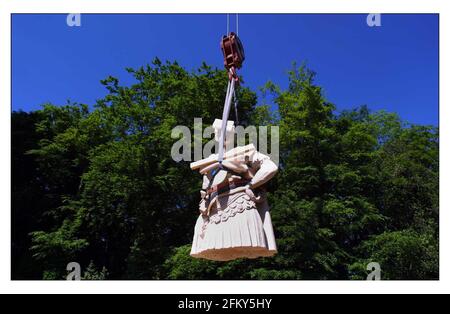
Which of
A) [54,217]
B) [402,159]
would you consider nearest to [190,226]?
[54,217]

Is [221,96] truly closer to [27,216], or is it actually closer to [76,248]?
[76,248]

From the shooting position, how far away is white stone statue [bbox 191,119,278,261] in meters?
6.93

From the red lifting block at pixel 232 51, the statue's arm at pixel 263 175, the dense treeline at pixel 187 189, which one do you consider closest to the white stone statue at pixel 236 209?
the statue's arm at pixel 263 175

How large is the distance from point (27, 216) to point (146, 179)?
5.45 meters

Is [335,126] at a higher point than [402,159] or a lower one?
higher

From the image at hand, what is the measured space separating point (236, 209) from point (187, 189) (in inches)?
393

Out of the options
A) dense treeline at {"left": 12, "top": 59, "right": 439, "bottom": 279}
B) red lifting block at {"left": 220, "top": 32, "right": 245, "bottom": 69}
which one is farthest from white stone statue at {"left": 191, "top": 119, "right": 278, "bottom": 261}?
dense treeline at {"left": 12, "top": 59, "right": 439, "bottom": 279}

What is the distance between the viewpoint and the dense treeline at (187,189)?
15.8 meters

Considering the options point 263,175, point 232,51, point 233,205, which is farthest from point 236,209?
point 232,51

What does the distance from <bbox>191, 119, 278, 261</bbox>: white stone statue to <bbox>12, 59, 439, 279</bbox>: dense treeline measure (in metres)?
7.89

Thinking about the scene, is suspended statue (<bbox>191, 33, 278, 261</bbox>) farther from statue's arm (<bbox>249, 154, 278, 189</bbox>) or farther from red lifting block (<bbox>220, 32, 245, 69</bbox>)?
red lifting block (<bbox>220, 32, 245, 69</bbox>)

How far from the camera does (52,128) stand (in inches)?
773

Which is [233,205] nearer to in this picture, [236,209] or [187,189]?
[236,209]

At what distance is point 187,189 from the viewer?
55.6 ft
